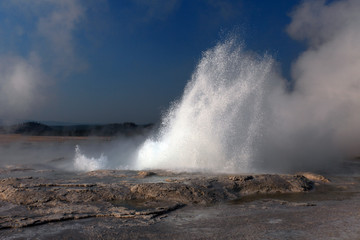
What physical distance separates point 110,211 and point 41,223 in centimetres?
95

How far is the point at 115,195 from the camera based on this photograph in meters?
5.55

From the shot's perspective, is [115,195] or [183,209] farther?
[115,195]

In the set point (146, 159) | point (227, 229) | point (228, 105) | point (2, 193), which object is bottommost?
point (227, 229)

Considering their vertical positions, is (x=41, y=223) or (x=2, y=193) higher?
(x=2, y=193)

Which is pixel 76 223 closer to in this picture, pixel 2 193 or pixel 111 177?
pixel 2 193

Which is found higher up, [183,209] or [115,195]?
[115,195]

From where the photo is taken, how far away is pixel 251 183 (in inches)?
256

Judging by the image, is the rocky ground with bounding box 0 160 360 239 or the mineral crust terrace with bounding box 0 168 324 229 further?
the mineral crust terrace with bounding box 0 168 324 229

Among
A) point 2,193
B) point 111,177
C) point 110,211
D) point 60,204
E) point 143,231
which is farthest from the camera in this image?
point 111,177

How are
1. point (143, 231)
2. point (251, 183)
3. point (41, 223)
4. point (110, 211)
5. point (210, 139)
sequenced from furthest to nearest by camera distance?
point (210, 139) → point (251, 183) → point (110, 211) → point (41, 223) → point (143, 231)

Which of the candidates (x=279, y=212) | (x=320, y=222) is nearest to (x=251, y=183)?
(x=279, y=212)

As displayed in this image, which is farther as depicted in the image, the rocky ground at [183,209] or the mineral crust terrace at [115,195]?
the mineral crust terrace at [115,195]

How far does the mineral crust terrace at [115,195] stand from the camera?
4.50m

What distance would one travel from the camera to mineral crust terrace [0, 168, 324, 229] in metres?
4.50
